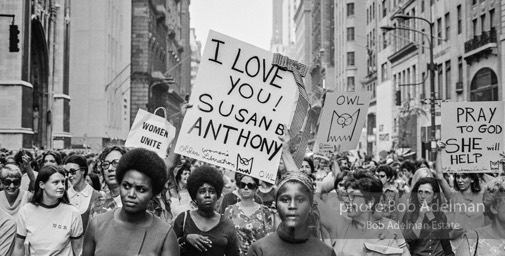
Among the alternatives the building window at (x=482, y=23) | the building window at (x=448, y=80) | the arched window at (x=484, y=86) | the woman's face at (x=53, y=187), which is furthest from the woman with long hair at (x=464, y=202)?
the building window at (x=448, y=80)

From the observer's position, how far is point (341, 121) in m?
11.8

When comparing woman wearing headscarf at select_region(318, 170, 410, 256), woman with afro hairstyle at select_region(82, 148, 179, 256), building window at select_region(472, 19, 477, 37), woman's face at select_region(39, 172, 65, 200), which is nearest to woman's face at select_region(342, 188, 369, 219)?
woman wearing headscarf at select_region(318, 170, 410, 256)

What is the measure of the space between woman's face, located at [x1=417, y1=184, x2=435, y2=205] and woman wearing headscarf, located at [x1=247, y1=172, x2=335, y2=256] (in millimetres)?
3110

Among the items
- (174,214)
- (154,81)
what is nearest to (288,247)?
(174,214)

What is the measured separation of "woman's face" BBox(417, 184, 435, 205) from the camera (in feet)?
22.8

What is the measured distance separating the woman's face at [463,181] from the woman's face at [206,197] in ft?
13.3

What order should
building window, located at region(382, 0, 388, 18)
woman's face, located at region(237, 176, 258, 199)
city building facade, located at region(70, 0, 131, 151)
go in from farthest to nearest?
1. building window, located at region(382, 0, 388, 18)
2. city building facade, located at region(70, 0, 131, 151)
3. woman's face, located at region(237, 176, 258, 199)

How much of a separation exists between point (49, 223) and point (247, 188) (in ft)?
6.09

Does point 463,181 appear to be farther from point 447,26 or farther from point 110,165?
point 447,26

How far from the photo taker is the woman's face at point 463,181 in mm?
9133

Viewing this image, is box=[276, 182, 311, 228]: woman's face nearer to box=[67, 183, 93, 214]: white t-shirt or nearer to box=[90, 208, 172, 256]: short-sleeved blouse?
box=[90, 208, 172, 256]: short-sleeved blouse

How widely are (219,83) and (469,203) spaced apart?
2868mm

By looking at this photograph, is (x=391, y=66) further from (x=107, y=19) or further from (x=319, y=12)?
(x=319, y=12)

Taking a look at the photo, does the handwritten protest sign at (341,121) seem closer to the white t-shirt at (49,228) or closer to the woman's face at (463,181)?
the woman's face at (463,181)
